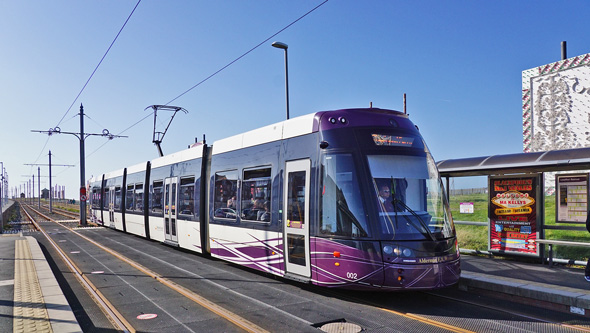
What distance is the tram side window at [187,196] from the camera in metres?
13.6

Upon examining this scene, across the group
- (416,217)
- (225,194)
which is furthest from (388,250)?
(225,194)

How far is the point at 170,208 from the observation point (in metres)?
15.5

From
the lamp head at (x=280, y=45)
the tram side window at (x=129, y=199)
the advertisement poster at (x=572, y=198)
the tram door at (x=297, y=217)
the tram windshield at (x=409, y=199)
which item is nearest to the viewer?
the tram windshield at (x=409, y=199)

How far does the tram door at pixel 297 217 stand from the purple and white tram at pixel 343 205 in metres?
0.02

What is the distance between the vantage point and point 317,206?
7.97m

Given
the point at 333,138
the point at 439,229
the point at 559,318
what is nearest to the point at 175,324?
the point at 333,138

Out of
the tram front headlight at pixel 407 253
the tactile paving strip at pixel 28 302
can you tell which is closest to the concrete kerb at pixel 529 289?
the tram front headlight at pixel 407 253

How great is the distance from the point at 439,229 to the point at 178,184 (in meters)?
9.66

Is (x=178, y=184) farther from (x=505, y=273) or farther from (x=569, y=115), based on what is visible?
(x=569, y=115)

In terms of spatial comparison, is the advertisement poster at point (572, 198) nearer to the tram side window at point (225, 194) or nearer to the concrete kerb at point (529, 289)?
the concrete kerb at point (529, 289)

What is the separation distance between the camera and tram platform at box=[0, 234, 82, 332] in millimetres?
6314

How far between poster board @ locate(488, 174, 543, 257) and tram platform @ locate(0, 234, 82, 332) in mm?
9999

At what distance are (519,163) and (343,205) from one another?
206 inches

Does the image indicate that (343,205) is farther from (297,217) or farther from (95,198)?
(95,198)
